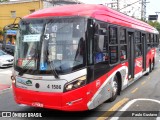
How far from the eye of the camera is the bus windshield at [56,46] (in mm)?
6551

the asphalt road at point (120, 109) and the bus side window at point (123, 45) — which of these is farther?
the bus side window at point (123, 45)

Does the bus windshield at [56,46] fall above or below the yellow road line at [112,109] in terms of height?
above

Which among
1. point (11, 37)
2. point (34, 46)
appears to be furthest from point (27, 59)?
point (11, 37)

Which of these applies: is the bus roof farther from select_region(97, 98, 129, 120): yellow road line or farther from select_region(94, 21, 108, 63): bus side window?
select_region(97, 98, 129, 120): yellow road line

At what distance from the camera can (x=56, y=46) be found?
21.9 ft

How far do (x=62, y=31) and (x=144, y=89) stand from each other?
18.5ft

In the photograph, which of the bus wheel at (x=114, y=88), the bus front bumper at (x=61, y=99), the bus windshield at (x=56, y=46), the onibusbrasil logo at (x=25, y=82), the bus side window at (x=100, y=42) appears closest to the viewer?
the bus front bumper at (x=61, y=99)

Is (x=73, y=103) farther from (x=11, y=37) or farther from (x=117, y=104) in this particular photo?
(x=11, y=37)

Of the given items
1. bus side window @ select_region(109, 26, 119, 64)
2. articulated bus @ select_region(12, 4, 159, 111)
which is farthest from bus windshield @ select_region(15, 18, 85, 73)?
bus side window @ select_region(109, 26, 119, 64)

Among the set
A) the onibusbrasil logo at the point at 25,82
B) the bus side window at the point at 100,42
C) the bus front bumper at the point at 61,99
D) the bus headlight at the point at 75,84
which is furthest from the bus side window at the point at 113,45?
the onibusbrasil logo at the point at 25,82

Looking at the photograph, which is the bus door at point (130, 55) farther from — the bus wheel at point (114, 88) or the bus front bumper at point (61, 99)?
the bus front bumper at point (61, 99)

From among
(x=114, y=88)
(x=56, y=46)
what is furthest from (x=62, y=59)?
(x=114, y=88)

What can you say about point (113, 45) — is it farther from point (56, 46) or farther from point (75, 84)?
point (75, 84)

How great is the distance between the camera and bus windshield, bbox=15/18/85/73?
6.55m
